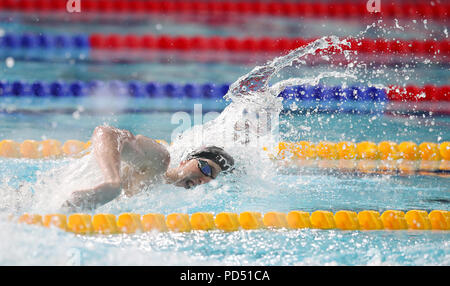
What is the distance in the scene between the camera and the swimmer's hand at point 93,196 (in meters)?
1.67

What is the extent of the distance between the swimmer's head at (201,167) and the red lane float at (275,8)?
131 inches

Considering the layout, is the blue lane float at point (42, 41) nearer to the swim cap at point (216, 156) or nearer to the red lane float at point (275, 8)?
the red lane float at point (275, 8)

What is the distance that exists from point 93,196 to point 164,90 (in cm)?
277

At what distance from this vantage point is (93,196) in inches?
65.9

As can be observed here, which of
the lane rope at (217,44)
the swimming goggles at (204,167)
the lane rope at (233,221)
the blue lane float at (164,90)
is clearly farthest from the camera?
the lane rope at (217,44)

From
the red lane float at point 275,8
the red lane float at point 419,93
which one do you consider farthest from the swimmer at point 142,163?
the red lane float at point 275,8

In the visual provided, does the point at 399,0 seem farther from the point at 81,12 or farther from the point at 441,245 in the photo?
the point at 441,245

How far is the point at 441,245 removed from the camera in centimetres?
209

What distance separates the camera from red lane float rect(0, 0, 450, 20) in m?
5.44

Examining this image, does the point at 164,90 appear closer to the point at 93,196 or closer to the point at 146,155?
the point at 146,155

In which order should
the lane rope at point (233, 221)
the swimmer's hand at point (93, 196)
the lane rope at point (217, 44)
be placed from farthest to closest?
the lane rope at point (217, 44) < the lane rope at point (233, 221) < the swimmer's hand at point (93, 196)

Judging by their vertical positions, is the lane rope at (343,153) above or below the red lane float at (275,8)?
below

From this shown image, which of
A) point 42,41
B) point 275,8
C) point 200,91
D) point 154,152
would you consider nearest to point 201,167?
point 154,152

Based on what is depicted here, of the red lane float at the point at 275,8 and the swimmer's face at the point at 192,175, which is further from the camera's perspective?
the red lane float at the point at 275,8
